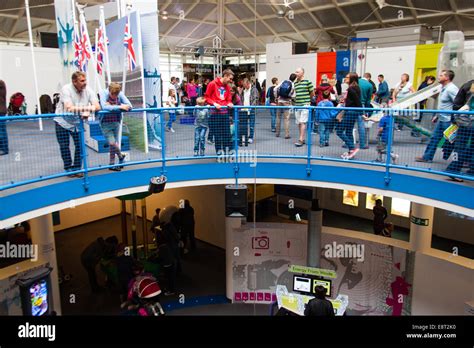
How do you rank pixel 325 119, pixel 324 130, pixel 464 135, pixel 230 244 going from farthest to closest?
1. pixel 230 244
2. pixel 324 130
3. pixel 325 119
4. pixel 464 135

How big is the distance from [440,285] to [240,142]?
4607 mm

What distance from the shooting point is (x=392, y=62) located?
14.3 m

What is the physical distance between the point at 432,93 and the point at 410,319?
17.1 ft

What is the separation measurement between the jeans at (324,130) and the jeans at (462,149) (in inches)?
82.2

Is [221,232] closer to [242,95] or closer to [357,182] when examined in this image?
[242,95]

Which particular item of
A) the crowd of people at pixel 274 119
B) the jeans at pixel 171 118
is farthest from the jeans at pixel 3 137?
the jeans at pixel 171 118

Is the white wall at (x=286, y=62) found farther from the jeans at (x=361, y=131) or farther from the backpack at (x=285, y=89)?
the jeans at (x=361, y=131)

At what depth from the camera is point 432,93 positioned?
21.7 ft

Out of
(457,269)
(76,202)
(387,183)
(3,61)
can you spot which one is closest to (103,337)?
(76,202)

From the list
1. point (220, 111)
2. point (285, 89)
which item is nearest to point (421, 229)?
point (285, 89)

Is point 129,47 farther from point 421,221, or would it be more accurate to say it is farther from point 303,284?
point 421,221

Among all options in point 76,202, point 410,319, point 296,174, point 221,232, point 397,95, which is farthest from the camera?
point 221,232

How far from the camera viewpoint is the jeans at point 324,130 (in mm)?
6988

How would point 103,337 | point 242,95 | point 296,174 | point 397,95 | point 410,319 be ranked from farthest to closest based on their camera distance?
point 242,95 → point 397,95 → point 296,174 → point 410,319 → point 103,337
